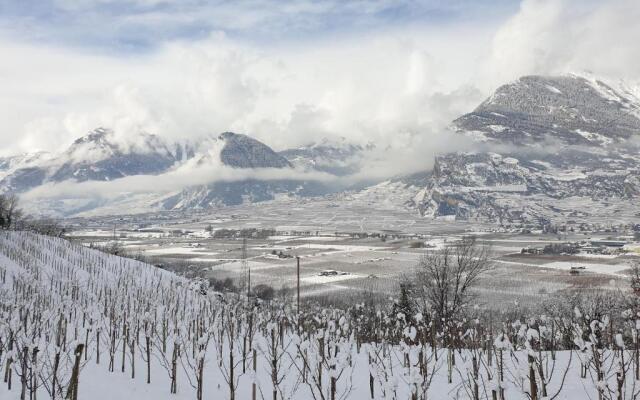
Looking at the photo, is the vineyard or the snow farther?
the snow

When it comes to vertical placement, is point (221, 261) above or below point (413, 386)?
below

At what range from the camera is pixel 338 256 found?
18750cm

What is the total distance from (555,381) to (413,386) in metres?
9.08

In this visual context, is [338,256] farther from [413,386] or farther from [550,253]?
[413,386]

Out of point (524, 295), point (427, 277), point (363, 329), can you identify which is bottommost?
point (524, 295)

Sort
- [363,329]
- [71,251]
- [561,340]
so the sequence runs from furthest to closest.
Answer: [71,251] < [363,329] < [561,340]

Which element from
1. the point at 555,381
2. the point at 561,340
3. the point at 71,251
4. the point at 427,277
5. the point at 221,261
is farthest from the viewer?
the point at 221,261

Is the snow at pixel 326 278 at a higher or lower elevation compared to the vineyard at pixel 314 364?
lower

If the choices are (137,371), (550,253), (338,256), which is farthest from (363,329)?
(550,253)

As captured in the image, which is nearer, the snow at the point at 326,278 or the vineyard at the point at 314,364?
the vineyard at the point at 314,364

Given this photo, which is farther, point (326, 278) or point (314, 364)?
point (326, 278)

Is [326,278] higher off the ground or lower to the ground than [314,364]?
lower

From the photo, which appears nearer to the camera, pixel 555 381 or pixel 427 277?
pixel 555 381

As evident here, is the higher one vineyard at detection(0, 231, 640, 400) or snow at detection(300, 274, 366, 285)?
vineyard at detection(0, 231, 640, 400)
